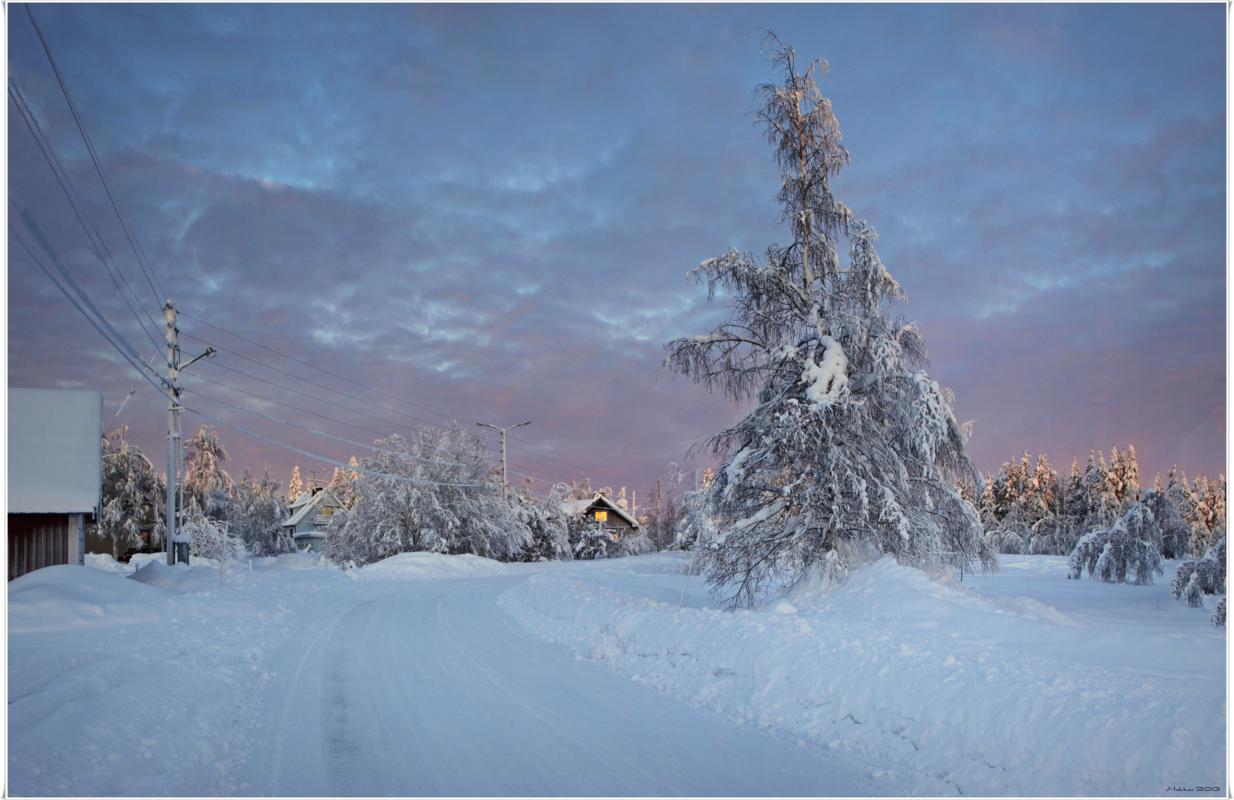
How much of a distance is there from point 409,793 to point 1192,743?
490 cm

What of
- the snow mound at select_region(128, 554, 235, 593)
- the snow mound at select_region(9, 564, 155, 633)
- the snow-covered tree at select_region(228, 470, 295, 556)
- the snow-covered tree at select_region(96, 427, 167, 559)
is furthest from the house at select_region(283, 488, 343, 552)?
the snow mound at select_region(9, 564, 155, 633)

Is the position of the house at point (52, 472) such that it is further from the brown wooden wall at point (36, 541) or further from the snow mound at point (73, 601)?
the snow mound at point (73, 601)

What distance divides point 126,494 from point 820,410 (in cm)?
4417

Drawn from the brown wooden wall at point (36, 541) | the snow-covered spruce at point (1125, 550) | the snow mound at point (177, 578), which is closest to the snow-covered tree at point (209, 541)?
the snow mound at point (177, 578)

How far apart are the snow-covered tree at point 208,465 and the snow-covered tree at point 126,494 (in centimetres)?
920

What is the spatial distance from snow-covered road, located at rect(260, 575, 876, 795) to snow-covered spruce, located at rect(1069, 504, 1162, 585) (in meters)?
19.0

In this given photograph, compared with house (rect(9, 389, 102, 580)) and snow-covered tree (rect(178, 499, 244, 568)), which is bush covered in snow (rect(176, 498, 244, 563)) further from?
house (rect(9, 389, 102, 580))

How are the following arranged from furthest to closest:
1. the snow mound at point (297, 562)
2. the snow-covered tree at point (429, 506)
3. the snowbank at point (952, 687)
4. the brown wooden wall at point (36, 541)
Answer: the snow-covered tree at point (429, 506)
the snow mound at point (297, 562)
the brown wooden wall at point (36, 541)
the snowbank at point (952, 687)

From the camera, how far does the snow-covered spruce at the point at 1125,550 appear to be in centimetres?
2188

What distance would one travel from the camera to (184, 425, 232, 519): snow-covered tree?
56375mm

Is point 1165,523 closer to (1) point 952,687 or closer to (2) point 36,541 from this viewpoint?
(1) point 952,687

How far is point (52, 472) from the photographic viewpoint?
19.4 metres

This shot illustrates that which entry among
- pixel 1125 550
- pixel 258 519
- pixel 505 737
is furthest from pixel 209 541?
pixel 1125 550

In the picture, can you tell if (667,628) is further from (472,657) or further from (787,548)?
(787,548)
